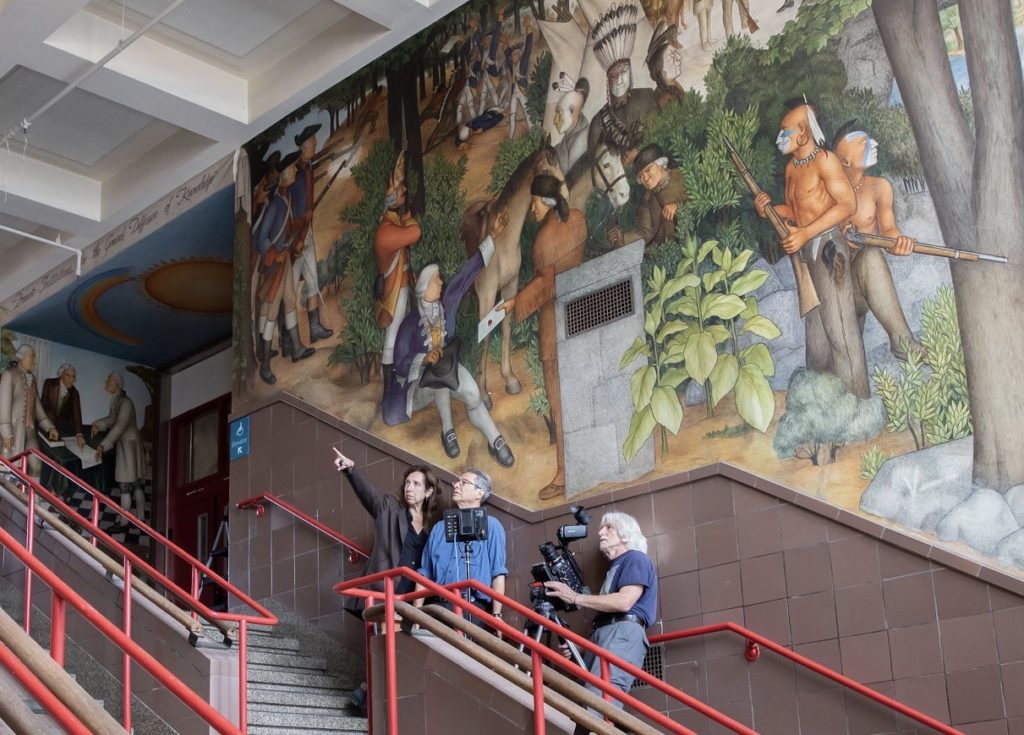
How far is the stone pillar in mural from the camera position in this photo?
8141mm

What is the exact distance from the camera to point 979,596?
6.39 metres

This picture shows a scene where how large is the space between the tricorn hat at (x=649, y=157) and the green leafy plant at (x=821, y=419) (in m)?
1.74

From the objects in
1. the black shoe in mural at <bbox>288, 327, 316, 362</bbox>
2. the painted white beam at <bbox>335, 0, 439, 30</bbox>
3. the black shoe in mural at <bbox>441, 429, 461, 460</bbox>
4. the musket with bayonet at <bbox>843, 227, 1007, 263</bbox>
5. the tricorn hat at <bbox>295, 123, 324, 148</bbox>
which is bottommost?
the black shoe in mural at <bbox>441, 429, 461, 460</bbox>

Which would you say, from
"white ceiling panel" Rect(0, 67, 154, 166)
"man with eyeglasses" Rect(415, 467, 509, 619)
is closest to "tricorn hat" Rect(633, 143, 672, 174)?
"man with eyeglasses" Rect(415, 467, 509, 619)

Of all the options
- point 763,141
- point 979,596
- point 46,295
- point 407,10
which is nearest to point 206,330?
point 46,295

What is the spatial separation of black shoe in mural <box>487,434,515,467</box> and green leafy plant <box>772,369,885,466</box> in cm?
203

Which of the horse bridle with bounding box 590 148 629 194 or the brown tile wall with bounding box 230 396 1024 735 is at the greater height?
the horse bridle with bounding box 590 148 629 194

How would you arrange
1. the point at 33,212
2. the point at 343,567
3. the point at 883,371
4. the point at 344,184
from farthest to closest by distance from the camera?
the point at 33,212
the point at 344,184
the point at 343,567
the point at 883,371

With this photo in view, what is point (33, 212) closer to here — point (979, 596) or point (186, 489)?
point (186, 489)

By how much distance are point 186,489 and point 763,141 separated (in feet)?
31.0

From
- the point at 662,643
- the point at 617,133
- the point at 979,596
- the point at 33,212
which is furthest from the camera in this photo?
the point at 33,212

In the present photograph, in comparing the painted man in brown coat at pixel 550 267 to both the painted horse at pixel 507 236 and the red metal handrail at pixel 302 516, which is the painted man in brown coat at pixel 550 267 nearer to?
the painted horse at pixel 507 236

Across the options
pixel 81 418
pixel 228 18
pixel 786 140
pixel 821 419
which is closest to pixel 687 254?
pixel 786 140

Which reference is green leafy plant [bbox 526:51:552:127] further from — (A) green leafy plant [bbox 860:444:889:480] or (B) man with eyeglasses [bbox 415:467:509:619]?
(A) green leafy plant [bbox 860:444:889:480]
